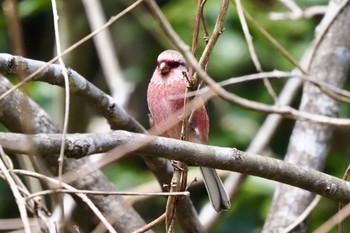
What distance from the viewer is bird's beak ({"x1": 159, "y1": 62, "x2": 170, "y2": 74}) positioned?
2766mm

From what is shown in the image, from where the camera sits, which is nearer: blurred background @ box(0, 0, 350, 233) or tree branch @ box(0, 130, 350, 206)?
tree branch @ box(0, 130, 350, 206)

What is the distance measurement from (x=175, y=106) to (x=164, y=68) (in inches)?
8.2

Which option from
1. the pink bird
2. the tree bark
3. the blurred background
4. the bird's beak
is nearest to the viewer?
the pink bird

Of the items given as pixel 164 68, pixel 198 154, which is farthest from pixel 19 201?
pixel 164 68

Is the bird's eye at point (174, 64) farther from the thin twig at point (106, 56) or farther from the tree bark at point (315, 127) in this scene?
the thin twig at point (106, 56)

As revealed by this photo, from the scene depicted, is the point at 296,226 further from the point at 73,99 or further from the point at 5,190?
the point at 5,190

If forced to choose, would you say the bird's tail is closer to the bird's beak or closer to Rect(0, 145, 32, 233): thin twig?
the bird's beak

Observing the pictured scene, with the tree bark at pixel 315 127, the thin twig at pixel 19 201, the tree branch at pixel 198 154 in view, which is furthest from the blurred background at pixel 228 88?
the thin twig at pixel 19 201

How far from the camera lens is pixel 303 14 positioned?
3576 millimetres

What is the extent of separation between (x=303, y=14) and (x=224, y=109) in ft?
3.96

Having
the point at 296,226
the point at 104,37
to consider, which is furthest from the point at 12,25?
the point at 104,37

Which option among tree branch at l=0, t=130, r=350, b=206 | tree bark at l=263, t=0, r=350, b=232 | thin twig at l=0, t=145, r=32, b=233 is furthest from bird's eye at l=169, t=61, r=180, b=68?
thin twig at l=0, t=145, r=32, b=233

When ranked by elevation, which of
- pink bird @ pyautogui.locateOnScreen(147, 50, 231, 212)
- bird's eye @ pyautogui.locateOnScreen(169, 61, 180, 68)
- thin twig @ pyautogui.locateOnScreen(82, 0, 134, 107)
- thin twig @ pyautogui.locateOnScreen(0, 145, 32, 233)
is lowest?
thin twig @ pyautogui.locateOnScreen(0, 145, 32, 233)

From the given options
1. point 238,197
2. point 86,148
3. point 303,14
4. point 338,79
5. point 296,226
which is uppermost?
point 303,14
